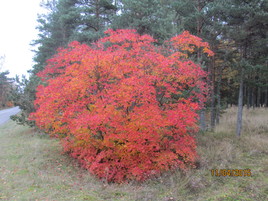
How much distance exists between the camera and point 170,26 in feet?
42.3

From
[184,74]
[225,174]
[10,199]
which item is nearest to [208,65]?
[184,74]

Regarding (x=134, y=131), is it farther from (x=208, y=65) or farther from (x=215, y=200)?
(x=208, y=65)

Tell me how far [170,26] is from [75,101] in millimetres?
7355

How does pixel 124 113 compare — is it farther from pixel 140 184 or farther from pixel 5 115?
pixel 5 115

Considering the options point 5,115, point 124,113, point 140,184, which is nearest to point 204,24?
point 124,113
